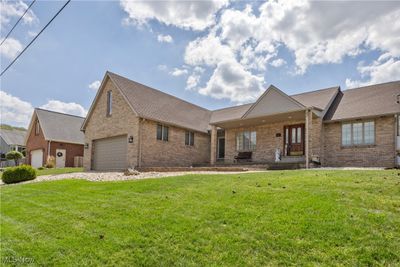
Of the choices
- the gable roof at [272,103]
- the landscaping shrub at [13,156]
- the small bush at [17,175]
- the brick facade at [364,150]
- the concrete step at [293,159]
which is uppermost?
the gable roof at [272,103]

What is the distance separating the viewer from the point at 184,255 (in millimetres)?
4340

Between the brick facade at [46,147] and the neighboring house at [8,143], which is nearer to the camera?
the brick facade at [46,147]

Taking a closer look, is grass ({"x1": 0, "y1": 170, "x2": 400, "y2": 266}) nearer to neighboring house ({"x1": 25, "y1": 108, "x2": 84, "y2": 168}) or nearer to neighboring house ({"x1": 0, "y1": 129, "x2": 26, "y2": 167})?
neighboring house ({"x1": 25, "y1": 108, "x2": 84, "y2": 168})

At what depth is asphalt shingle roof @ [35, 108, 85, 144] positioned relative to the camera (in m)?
29.7

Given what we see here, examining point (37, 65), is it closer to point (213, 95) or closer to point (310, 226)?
point (310, 226)

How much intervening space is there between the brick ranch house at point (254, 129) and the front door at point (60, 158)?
8.93 metres

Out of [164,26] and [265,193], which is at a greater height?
[164,26]

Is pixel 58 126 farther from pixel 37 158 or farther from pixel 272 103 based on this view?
pixel 272 103

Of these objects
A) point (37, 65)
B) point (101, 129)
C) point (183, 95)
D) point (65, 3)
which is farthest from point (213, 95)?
point (65, 3)

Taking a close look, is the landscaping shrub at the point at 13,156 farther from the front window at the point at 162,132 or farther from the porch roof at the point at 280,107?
the porch roof at the point at 280,107

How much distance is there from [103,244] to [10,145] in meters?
46.9

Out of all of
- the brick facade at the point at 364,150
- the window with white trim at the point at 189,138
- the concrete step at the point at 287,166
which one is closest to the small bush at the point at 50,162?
the window with white trim at the point at 189,138

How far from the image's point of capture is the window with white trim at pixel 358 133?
15.7 metres

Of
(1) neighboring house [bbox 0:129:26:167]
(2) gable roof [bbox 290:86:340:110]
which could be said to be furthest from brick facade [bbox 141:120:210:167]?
(1) neighboring house [bbox 0:129:26:167]
